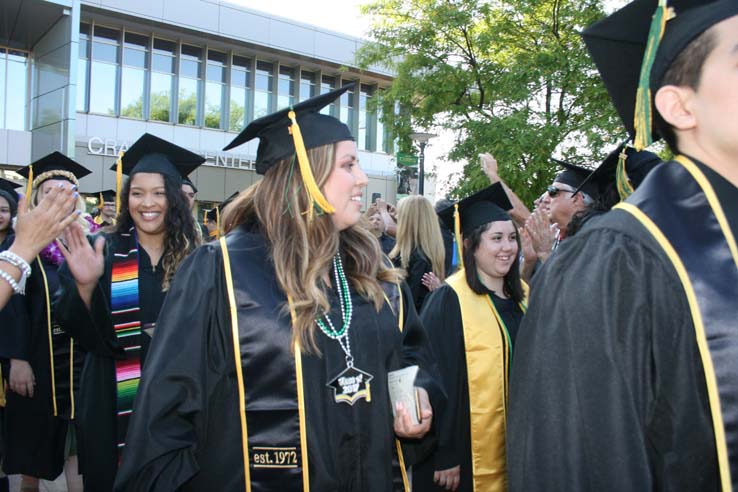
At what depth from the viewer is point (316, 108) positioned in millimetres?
2564

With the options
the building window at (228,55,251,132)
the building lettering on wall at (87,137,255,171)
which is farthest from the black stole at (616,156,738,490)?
the building window at (228,55,251,132)

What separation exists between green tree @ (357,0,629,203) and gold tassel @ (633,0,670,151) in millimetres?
10616

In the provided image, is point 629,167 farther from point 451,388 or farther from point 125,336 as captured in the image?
point 125,336

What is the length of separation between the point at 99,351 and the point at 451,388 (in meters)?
2.08

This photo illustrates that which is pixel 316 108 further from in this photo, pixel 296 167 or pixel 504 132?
pixel 504 132

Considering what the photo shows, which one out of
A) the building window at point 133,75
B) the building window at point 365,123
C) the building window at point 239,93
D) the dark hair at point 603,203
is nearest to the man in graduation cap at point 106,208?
the dark hair at point 603,203

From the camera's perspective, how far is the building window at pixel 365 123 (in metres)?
25.6

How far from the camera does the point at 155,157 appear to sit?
4227 mm

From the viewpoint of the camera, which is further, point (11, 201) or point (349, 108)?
point (349, 108)

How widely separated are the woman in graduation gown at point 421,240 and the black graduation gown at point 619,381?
16.2 ft

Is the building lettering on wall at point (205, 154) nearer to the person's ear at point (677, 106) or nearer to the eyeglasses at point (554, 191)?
the eyeglasses at point (554, 191)

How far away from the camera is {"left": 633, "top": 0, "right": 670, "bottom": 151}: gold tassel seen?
150cm

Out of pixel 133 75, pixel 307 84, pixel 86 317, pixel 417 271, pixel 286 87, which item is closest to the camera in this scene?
pixel 86 317

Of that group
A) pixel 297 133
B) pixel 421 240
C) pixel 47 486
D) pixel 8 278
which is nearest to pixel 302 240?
pixel 297 133
